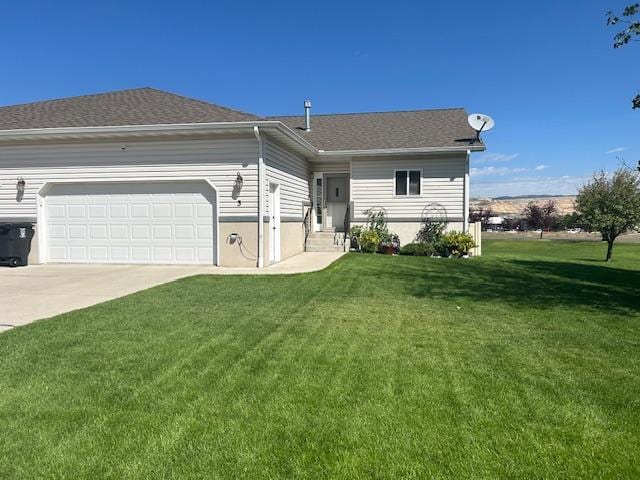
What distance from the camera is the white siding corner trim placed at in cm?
1247

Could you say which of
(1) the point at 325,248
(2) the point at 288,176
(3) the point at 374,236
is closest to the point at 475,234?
(3) the point at 374,236

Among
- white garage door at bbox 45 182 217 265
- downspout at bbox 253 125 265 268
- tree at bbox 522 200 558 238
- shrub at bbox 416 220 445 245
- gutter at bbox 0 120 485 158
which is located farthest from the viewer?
tree at bbox 522 200 558 238

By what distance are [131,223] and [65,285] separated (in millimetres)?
3604

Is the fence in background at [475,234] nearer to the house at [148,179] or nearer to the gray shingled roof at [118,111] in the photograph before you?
the house at [148,179]

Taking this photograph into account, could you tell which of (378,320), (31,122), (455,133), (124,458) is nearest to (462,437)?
(124,458)

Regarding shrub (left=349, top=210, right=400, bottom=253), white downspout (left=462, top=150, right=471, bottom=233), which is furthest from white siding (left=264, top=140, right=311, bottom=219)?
white downspout (left=462, top=150, right=471, bottom=233)

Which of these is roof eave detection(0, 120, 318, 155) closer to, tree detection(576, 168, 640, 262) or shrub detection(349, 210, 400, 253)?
Answer: shrub detection(349, 210, 400, 253)

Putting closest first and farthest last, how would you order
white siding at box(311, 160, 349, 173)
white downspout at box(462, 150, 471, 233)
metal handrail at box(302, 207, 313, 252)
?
white downspout at box(462, 150, 471, 233) → metal handrail at box(302, 207, 313, 252) → white siding at box(311, 160, 349, 173)

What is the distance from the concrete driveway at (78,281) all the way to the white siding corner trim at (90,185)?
625 millimetres

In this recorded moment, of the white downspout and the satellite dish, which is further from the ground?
the satellite dish

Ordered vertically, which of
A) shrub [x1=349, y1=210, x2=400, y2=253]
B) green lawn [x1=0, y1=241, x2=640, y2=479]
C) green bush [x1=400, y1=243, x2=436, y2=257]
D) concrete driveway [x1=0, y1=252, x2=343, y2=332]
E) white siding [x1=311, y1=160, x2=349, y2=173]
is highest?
white siding [x1=311, y1=160, x2=349, y2=173]

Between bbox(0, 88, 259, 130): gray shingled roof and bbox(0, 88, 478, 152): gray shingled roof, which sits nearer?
bbox(0, 88, 259, 130): gray shingled roof

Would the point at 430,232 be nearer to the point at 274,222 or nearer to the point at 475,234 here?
the point at 475,234

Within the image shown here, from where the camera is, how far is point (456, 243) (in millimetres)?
16359
